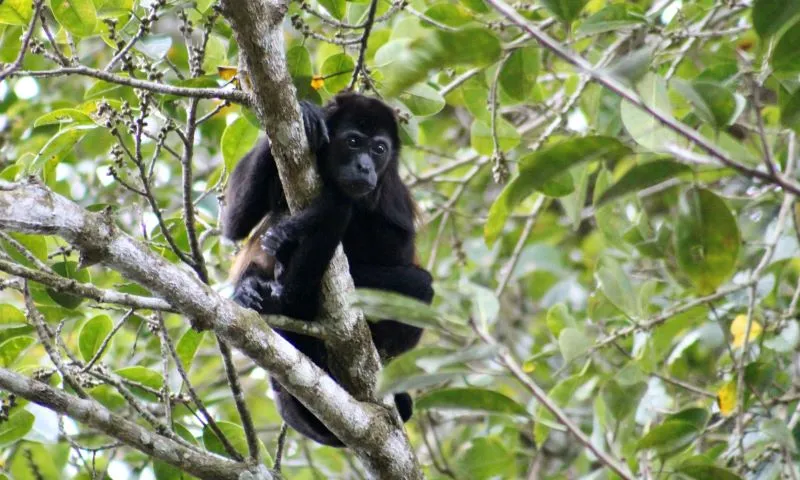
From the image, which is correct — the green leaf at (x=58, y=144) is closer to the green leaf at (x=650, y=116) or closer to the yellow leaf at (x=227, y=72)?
the yellow leaf at (x=227, y=72)

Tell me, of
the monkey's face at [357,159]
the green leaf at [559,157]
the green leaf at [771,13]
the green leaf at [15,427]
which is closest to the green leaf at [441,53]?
the green leaf at [559,157]

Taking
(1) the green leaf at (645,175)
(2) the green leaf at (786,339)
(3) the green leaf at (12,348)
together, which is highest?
(1) the green leaf at (645,175)

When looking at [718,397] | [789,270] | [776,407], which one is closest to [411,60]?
[718,397]

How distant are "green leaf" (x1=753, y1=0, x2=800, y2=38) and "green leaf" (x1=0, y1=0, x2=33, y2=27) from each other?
2327 mm

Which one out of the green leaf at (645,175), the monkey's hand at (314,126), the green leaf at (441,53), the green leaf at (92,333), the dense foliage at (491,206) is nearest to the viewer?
the green leaf at (441,53)

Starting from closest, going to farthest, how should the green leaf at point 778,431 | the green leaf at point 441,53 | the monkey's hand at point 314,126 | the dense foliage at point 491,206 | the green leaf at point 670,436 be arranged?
the green leaf at point 441,53
the dense foliage at point 491,206
the green leaf at point 778,431
the green leaf at point 670,436
the monkey's hand at point 314,126

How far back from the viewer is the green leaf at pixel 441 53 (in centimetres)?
197

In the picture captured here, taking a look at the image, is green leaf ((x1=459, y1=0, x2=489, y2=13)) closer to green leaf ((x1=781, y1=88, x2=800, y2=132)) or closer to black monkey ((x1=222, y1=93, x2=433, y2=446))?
black monkey ((x1=222, y1=93, x2=433, y2=446))

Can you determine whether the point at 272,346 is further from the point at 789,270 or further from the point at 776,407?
the point at 789,270

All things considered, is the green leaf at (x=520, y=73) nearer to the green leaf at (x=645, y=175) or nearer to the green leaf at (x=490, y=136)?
the green leaf at (x=490, y=136)

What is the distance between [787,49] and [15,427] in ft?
9.26

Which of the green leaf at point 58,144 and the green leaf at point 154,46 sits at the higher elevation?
the green leaf at point 154,46

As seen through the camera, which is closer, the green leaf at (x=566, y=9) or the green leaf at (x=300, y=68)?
the green leaf at (x=566, y=9)

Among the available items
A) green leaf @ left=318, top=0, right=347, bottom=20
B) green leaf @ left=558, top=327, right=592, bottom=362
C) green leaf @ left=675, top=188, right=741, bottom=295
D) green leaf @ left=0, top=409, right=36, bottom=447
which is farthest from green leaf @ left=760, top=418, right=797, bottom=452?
green leaf @ left=0, top=409, right=36, bottom=447
